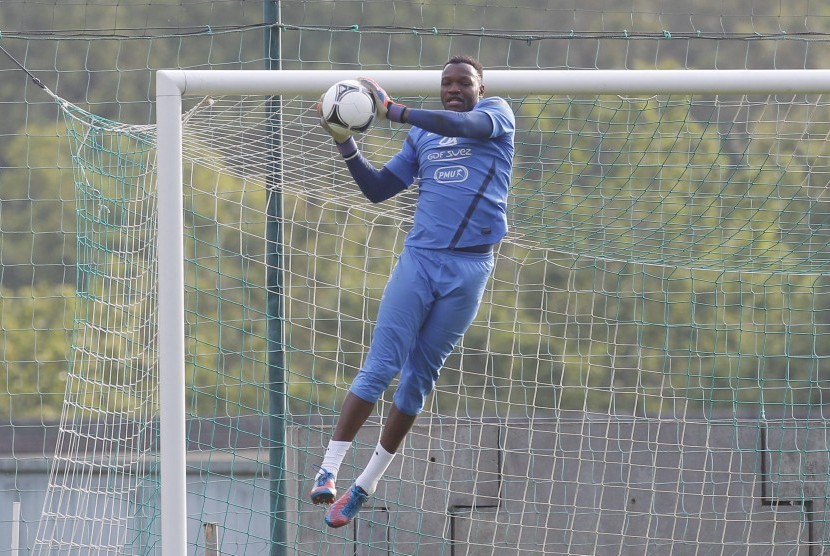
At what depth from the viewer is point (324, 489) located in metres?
5.14

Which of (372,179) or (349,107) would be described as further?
(372,179)

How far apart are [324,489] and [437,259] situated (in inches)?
39.9

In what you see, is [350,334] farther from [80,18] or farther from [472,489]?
[472,489]

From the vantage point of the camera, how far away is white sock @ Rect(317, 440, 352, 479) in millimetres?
5207

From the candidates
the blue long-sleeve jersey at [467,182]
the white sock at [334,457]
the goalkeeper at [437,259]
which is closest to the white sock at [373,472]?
the goalkeeper at [437,259]

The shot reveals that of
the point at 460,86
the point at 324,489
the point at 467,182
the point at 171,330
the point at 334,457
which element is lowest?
the point at 324,489

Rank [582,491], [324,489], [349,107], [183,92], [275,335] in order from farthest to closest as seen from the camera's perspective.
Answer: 1. [582,491]
2. [275,335]
3. [183,92]
4. [324,489]
5. [349,107]

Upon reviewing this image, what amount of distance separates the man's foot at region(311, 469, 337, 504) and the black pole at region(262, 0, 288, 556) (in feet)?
6.03

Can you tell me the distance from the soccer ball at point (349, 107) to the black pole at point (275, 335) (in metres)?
2.01

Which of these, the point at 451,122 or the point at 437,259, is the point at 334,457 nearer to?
the point at 437,259

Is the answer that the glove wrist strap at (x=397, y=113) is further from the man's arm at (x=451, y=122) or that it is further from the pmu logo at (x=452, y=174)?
the pmu logo at (x=452, y=174)

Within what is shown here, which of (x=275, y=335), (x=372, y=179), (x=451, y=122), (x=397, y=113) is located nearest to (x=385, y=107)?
(x=397, y=113)

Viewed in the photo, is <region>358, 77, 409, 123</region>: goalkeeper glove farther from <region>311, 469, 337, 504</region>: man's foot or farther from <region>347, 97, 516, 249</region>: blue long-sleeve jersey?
<region>311, 469, 337, 504</region>: man's foot

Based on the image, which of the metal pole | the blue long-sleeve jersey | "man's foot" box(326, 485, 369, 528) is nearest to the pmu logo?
the blue long-sleeve jersey
